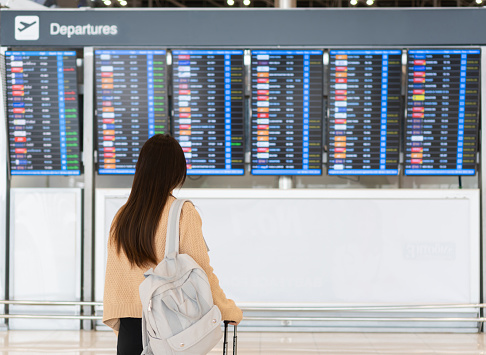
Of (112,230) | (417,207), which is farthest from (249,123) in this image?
(112,230)

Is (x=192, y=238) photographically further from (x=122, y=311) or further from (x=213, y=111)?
(x=213, y=111)

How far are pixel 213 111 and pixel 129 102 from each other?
0.77m

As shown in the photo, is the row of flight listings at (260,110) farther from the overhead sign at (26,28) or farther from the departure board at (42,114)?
the overhead sign at (26,28)

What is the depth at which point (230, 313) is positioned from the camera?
1.82 meters

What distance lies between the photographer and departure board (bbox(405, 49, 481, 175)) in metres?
4.61

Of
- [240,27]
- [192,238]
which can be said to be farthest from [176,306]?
[240,27]

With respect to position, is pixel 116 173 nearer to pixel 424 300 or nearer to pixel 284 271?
pixel 284 271

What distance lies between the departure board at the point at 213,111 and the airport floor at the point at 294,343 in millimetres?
1523

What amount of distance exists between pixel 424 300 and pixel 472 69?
211 centimetres

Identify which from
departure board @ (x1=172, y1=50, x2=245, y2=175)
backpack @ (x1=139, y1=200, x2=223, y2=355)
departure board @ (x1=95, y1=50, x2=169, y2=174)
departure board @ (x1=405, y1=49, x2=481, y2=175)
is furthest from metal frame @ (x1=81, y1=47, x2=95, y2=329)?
backpack @ (x1=139, y1=200, x2=223, y2=355)

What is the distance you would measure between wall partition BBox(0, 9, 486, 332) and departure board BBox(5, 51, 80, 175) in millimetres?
13

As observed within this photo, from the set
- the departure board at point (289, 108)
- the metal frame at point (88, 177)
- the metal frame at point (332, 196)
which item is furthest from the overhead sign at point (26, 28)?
the departure board at point (289, 108)

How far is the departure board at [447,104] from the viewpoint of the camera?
4.61 meters

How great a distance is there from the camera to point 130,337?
1.84 metres
